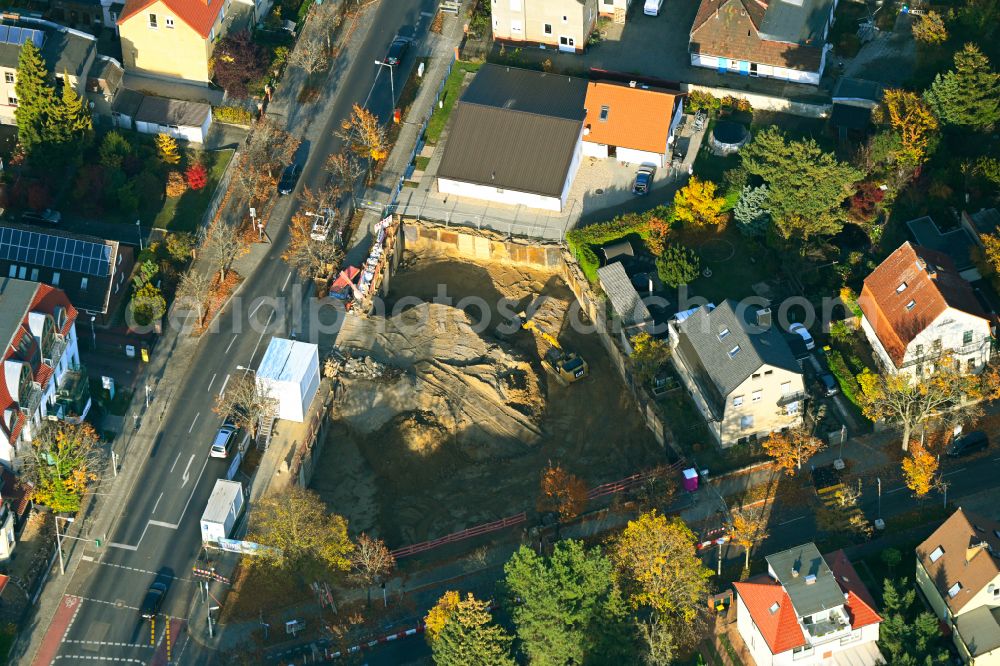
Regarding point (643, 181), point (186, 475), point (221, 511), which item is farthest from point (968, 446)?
point (186, 475)

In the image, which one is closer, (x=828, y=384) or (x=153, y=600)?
(x=153, y=600)

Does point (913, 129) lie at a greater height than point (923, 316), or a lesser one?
greater

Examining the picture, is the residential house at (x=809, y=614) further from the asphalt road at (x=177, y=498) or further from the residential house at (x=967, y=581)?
the asphalt road at (x=177, y=498)

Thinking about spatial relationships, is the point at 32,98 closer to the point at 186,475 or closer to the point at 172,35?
the point at 172,35

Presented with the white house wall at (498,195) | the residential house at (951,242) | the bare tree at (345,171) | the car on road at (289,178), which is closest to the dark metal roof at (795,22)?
the residential house at (951,242)

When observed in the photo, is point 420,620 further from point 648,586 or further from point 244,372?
point 244,372

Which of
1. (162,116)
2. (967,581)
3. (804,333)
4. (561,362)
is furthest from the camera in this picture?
(162,116)

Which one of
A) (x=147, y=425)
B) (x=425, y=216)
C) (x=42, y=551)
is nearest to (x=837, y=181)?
(x=425, y=216)
